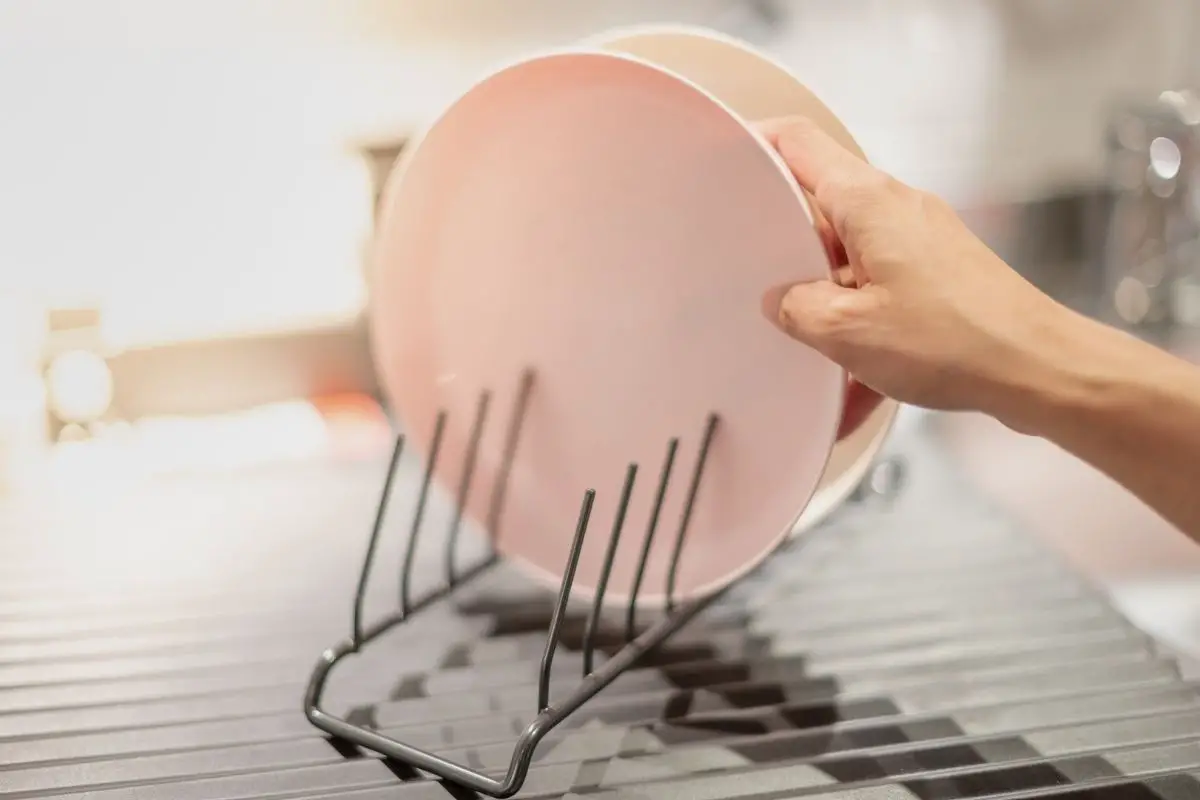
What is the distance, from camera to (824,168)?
576mm

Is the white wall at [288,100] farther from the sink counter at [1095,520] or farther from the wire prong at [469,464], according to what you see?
the wire prong at [469,464]

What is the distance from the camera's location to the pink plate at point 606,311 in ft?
1.99

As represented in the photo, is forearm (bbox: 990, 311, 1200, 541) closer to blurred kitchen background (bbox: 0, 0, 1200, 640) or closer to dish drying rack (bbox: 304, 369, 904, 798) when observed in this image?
dish drying rack (bbox: 304, 369, 904, 798)

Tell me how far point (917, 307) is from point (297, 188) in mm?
788

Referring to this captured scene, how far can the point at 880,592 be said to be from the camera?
0.76m

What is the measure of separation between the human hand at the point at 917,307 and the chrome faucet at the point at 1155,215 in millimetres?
728

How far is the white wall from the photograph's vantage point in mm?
→ 1066

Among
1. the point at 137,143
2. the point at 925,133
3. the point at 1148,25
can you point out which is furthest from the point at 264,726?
the point at 1148,25

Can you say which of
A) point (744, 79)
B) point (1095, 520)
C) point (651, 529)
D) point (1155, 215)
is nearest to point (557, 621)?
point (651, 529)

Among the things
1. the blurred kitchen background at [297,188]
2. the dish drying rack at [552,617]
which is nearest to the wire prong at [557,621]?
the dish drying rack at [552,617]

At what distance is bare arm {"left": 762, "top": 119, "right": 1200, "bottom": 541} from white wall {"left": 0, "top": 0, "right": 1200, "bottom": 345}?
669mm

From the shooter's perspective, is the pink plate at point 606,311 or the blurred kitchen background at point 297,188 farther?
the blurred kitchen background at point 297,188

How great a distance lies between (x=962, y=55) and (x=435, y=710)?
3.05ft

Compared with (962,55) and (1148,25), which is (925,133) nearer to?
(962,55)
